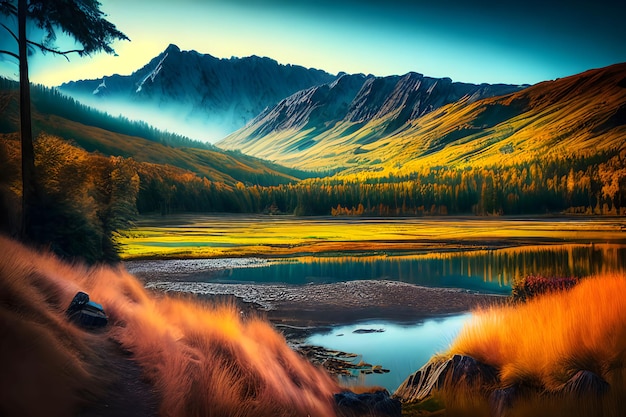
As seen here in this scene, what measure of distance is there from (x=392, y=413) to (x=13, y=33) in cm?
1521

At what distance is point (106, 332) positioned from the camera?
9125mm

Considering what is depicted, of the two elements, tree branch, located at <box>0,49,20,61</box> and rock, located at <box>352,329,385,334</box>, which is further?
rock, located at <box>352,329,385,334</box>

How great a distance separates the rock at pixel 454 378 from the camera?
32.1 ft

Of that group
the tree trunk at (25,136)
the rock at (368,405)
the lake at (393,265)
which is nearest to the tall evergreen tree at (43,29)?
the tree trunk at (25,136)

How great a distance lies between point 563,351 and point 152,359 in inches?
286

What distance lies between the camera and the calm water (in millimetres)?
12641

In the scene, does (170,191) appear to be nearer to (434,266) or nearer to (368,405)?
(434,266)

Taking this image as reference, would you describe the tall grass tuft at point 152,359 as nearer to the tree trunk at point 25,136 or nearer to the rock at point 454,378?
the rock at point 454,378

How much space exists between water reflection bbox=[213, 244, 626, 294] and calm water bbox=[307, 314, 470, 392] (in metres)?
9.21

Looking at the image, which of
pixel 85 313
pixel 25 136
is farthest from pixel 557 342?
pixel 25 136

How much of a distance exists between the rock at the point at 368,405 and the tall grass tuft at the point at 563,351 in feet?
6.95

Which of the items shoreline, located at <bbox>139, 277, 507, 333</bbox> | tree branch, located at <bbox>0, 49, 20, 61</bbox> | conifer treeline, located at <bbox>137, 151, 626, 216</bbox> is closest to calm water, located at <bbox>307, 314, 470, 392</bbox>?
shoreline, located at <bbox>139, 277, 507, 333</bbox>

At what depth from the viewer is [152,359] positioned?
838 cm

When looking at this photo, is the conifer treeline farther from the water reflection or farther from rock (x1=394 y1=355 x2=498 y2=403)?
rock (x1=394 y1=355 x2=498 y2=403)
